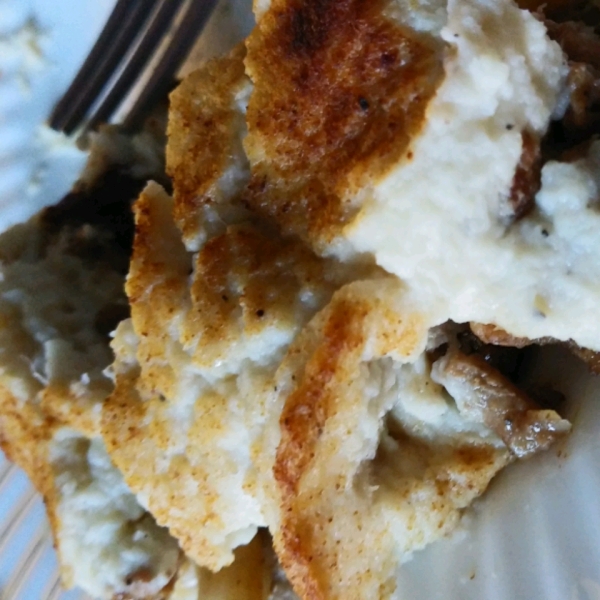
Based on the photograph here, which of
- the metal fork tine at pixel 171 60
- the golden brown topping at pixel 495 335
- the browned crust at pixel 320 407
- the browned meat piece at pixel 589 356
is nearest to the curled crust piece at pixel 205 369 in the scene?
the browned crust at pixel 320 407

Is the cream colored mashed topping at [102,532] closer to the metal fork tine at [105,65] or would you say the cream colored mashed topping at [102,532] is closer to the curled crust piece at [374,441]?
the curled crust piece at [374,441]

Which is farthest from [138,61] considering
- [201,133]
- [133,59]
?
[201,133]

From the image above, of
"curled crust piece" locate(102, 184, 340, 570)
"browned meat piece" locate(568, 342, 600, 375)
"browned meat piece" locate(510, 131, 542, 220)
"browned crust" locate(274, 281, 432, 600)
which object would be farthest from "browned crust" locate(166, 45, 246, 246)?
"browned meat piece" locate(568, 342, 600, 375)

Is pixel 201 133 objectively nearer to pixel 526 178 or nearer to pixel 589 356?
pixel 526 178

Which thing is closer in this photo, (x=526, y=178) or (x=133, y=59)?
(x=526, y=178)

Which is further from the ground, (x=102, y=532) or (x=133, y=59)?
(x=133, y=59)

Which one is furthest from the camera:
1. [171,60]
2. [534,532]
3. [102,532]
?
[171,60]
